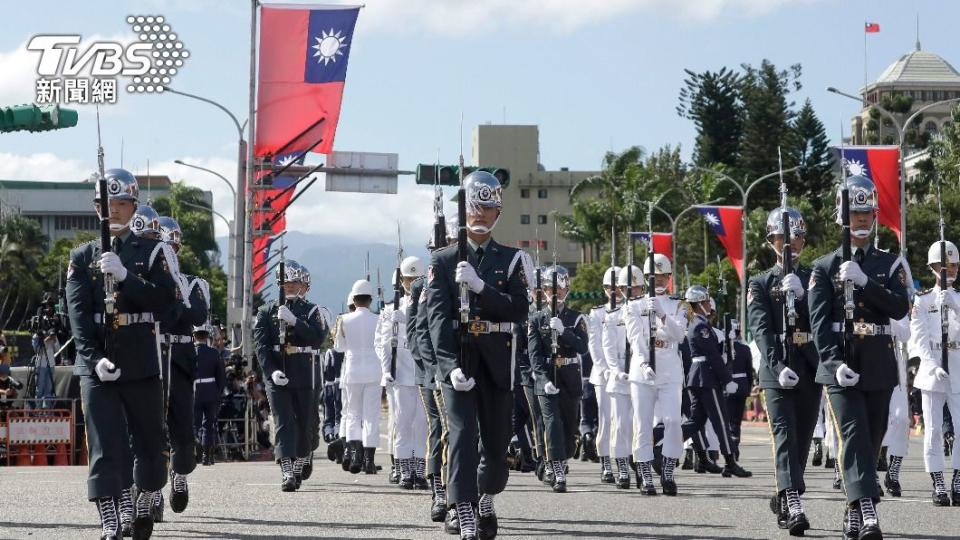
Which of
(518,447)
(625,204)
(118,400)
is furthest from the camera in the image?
(625,204)

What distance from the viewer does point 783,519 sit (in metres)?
11.7

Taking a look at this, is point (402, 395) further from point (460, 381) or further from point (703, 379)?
point (460, 381)

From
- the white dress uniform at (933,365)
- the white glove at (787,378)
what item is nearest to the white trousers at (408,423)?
the white dress uniform at (933,365)

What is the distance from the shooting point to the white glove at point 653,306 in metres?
16.0

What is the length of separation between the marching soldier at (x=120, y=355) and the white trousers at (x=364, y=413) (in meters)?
7.74

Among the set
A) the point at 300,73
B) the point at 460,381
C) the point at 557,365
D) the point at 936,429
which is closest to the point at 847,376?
the point at 460,381

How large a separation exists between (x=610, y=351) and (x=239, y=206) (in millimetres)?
23251

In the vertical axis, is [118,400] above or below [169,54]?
below

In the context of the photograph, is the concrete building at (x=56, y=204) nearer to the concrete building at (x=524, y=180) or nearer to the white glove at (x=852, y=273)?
the concrete building at (x=524, y=180)

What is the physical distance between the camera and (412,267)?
17.9 m

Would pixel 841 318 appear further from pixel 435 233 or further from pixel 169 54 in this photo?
pixel 169 54

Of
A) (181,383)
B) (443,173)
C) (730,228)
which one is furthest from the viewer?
(730,228)

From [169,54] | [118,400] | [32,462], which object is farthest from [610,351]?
[169,54]

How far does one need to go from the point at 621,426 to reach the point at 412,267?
2.79 m
